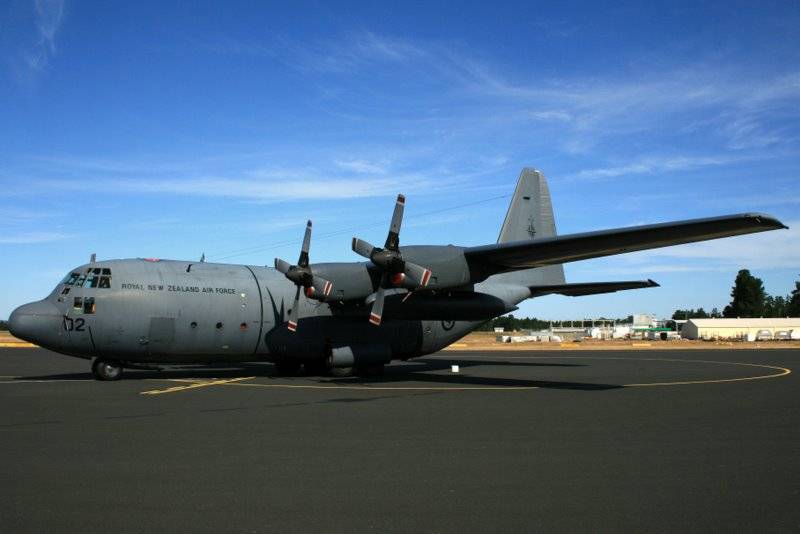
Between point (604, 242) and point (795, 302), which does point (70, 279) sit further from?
point (795, 302)

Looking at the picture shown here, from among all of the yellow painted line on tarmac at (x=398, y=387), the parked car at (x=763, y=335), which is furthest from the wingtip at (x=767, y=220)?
the parked car at (x=763, y=335)

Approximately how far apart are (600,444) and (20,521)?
25.5ft

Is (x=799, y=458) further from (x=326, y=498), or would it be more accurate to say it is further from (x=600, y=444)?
(x=326, y=498)

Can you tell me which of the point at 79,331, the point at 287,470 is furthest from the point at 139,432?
the point at 79,331

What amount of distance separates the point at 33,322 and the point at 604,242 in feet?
56.6

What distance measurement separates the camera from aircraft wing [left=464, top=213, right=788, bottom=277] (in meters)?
17.5

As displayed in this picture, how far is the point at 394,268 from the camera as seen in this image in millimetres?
21781

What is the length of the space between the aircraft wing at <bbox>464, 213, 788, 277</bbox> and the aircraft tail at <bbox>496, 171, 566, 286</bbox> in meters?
7.63

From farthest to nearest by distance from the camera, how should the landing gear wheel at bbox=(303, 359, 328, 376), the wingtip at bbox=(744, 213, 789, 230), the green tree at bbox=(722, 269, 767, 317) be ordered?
1. the green tree at bbox=(722, 269, 767, 317)
2. the landing gear wheel at bbox=(303, 359, 328, 376)
3. the wingtip at bbox=(744, 213, 789, 230)

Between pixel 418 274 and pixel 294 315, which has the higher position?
pixel 418 274

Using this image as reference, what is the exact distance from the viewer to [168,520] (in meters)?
6.46

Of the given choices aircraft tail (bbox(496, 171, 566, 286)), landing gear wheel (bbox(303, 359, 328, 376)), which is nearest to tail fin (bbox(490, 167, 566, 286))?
aircraft tail (bbox(496, 171, 566, 286))

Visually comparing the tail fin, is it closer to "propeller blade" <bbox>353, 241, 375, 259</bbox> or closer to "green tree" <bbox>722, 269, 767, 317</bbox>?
"propeller blade" <bbox>353, 241, 375, 259</bbox>

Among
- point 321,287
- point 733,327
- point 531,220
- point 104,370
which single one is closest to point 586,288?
point 531,220
